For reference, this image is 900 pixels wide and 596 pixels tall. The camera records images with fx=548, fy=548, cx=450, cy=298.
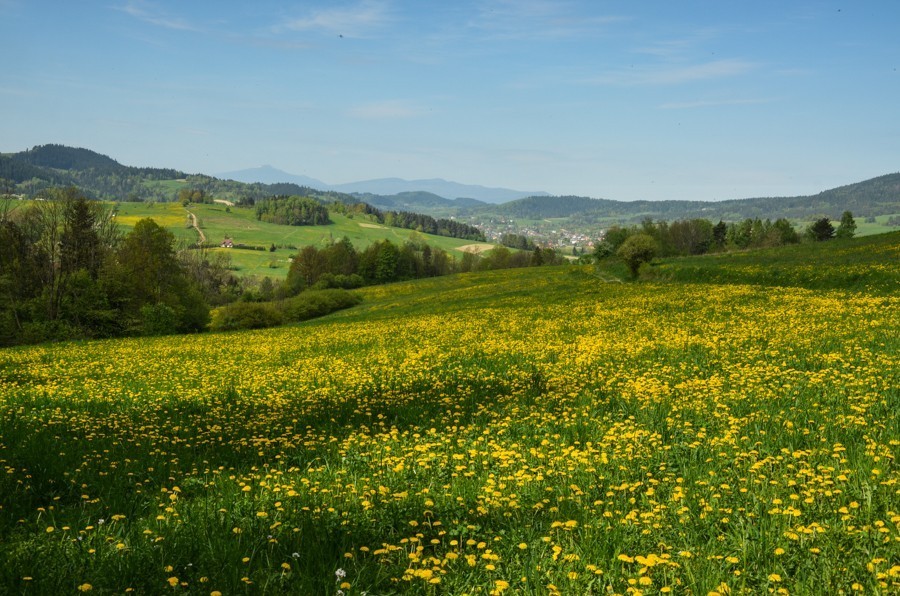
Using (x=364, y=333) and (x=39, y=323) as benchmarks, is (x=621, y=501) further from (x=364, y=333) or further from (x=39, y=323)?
(x=39, y=323)

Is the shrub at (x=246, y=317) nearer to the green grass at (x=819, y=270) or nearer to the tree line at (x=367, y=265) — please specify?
the tree line at (x=367, y=265)

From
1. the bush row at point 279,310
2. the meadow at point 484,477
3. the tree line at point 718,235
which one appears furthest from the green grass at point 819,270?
the tree line at point 718,235

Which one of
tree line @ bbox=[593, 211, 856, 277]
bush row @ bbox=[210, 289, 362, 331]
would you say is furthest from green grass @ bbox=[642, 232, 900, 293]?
tree line @ bbox=[593, 211, 856, 277]

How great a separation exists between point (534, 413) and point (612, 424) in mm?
1578

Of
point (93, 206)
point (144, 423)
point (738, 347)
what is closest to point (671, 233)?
point (93, 206)

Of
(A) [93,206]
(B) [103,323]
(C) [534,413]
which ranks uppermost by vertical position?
(A) [93,206]

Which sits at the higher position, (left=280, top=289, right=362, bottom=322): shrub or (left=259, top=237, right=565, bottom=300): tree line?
(left=259, top=237, right=565, bottom=300): tree line

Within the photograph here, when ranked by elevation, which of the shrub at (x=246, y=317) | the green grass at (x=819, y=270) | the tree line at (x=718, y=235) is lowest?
the shrub at (x=246, y=317)

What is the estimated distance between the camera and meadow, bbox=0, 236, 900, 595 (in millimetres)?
4973

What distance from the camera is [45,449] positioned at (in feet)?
32.1

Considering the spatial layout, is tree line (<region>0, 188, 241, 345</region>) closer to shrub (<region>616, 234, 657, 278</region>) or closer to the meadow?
the meadow

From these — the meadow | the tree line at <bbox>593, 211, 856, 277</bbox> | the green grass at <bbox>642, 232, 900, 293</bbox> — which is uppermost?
the tree line at <bbox>593, 211, 856, 277</bbox>

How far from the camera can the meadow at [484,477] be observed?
4973 mm

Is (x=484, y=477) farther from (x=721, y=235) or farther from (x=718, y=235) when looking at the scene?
(x=721, y=235)
